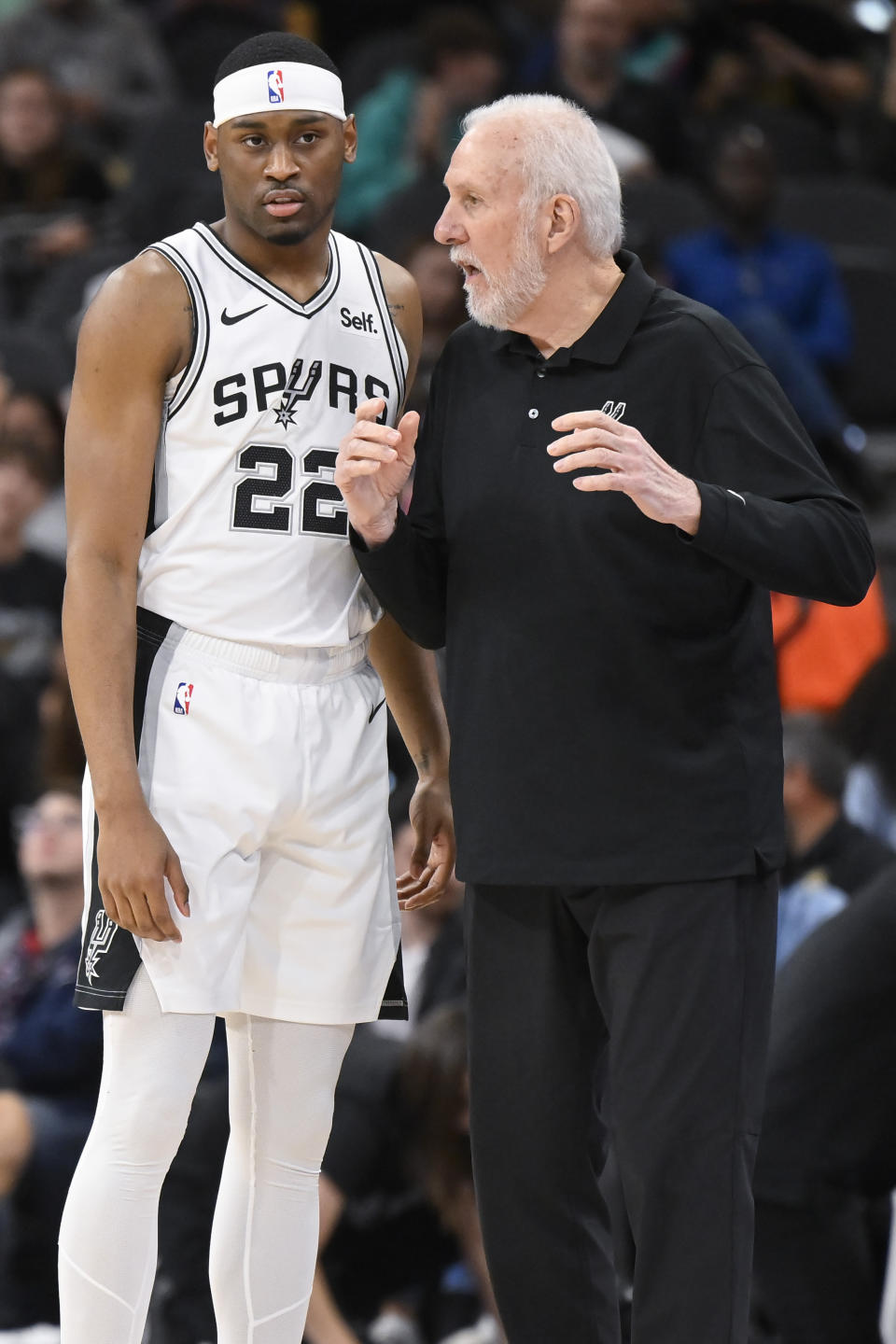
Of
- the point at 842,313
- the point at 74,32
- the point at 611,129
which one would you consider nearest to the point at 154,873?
the point at 842,313

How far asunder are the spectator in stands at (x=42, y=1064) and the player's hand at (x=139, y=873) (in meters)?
2.27

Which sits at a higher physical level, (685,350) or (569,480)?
(685,350)

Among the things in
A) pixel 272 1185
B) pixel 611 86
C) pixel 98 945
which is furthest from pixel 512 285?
pixel 611 86

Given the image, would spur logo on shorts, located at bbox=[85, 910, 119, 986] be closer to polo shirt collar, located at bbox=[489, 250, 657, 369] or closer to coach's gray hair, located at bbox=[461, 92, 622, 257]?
polo shirt collar, located at bbox=[489, 250, 657, 369]

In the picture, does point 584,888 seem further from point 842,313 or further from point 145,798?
point 842,313

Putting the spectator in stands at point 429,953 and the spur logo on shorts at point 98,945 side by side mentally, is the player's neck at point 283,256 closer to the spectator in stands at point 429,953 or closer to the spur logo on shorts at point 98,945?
the spur logo on shorts at point 98,945

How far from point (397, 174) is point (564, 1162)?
240 inches

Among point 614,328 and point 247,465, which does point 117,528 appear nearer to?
point 247,465

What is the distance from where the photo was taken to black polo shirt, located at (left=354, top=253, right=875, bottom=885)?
296 centimetres

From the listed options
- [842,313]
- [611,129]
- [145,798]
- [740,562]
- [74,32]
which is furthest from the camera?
[74,32]

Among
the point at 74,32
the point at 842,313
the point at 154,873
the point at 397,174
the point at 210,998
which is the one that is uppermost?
the point at 74,32

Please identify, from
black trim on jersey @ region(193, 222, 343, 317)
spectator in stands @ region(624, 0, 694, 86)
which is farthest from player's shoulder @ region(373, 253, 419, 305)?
spectator in stands @ region(624, 0, 694, 86)

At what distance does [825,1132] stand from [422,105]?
5630 mm

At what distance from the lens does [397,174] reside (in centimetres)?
847
